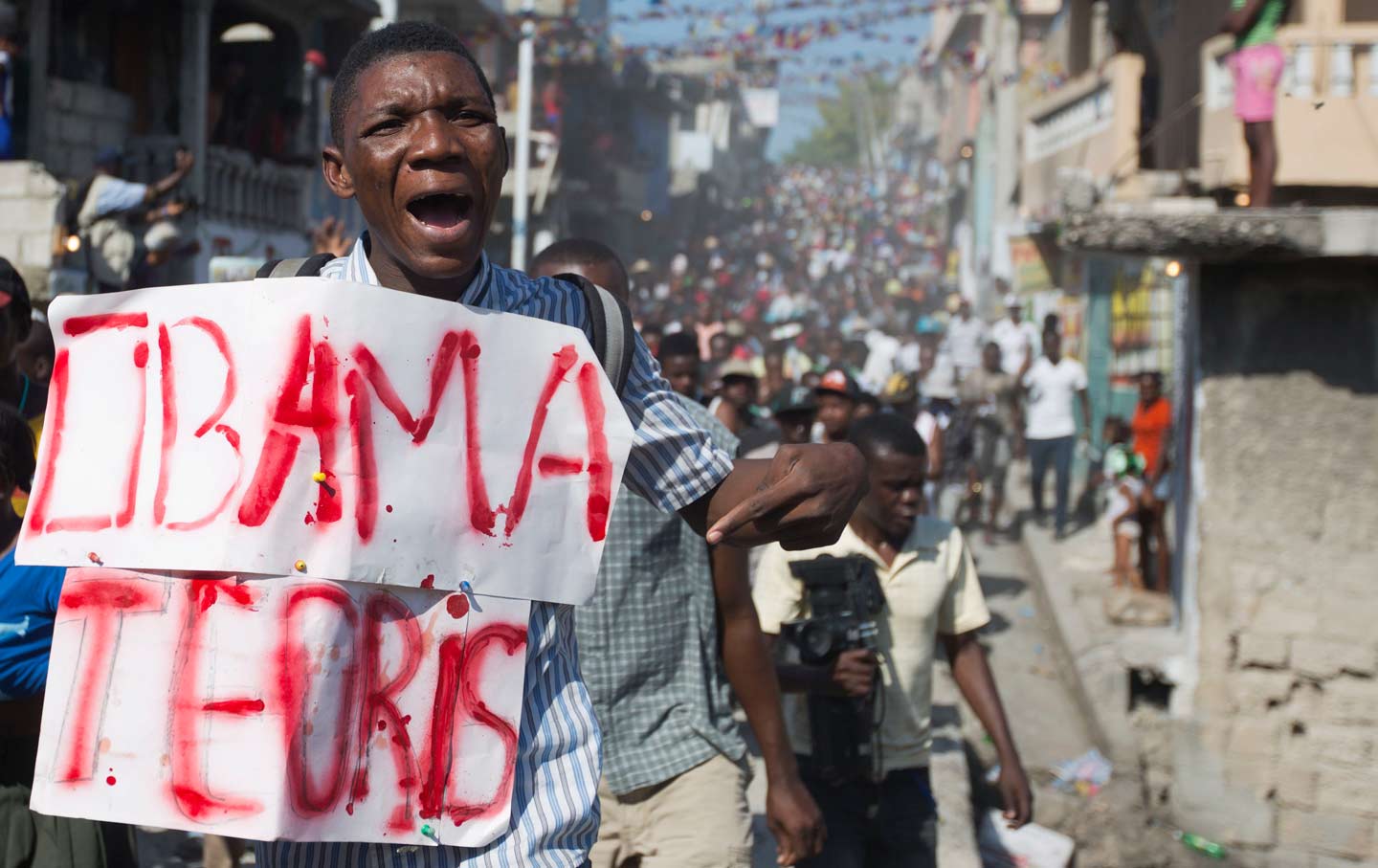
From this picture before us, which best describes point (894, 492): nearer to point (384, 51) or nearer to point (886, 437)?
point (886, 437)

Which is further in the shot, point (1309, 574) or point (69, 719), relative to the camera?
point (1309, 574)

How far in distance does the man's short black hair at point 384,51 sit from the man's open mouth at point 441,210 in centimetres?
15

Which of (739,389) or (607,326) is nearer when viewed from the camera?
(607,326)

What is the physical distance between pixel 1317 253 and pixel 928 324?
42.3ft

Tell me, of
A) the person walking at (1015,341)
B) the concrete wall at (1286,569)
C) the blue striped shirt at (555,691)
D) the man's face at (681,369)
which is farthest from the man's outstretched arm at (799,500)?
the person walking at (1015,341)

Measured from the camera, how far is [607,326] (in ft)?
6.88

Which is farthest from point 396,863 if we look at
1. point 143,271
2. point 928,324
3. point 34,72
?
point 928,324

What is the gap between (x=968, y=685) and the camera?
4430mm

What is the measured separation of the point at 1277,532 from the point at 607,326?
7364 mm

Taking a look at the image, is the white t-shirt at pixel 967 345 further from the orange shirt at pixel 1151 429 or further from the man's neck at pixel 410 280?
the man's neck at pixel 410 280

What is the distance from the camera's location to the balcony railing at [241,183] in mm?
13430

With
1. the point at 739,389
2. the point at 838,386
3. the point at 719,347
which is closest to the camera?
the point at 838,386

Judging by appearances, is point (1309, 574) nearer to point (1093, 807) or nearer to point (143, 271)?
point (1093, 807)

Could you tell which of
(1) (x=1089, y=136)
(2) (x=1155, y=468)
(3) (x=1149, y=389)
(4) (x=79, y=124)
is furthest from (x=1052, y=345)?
(4) (x=79, y=124)
